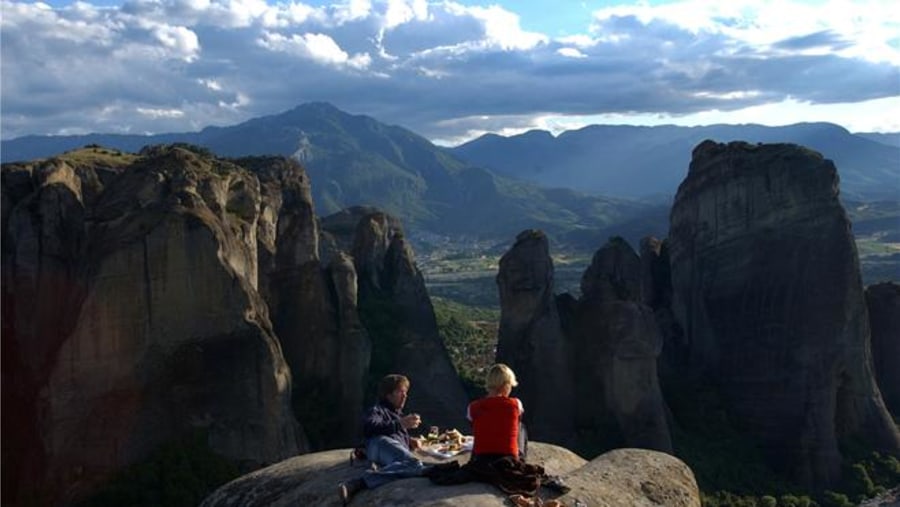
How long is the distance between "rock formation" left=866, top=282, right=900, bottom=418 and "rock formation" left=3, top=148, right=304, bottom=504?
134ft

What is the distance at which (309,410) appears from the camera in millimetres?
44312

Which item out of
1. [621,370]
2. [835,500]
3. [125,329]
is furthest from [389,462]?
[835,500]

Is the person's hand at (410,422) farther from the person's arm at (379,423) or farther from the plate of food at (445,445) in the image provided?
the plate of food at (445,445)

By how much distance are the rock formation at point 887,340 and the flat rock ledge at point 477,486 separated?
164 ft

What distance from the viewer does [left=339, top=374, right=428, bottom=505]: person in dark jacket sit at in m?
13.4

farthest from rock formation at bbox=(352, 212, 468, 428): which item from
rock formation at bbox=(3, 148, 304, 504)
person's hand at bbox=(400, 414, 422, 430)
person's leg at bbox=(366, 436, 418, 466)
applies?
person's leg at bbox=(366, 436, 418, 466)

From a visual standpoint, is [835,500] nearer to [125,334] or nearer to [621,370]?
[621,370]

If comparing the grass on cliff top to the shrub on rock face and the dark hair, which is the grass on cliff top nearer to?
the dark hair

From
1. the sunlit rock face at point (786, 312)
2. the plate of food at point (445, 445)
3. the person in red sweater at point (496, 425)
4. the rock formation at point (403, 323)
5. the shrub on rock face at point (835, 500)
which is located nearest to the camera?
the person in red sweater at point (496, 425)

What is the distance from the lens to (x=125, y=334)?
105 feet

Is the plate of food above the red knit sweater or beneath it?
beneath

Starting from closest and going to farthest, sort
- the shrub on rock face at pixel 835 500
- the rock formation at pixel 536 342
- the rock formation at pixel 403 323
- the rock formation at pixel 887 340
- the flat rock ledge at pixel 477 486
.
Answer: the flat rock ledge at pixel 477 486 < the shrub on rock face at pixel 835 500 < the rock formation at pixel 536 342 < the rock formation at pixel 403 323 < the rock formation at pixel 887 340

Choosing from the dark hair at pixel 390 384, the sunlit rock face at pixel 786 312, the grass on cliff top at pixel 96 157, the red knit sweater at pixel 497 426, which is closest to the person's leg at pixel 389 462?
the dark hair at pixel 390 384

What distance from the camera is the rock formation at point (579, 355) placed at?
4769cm
